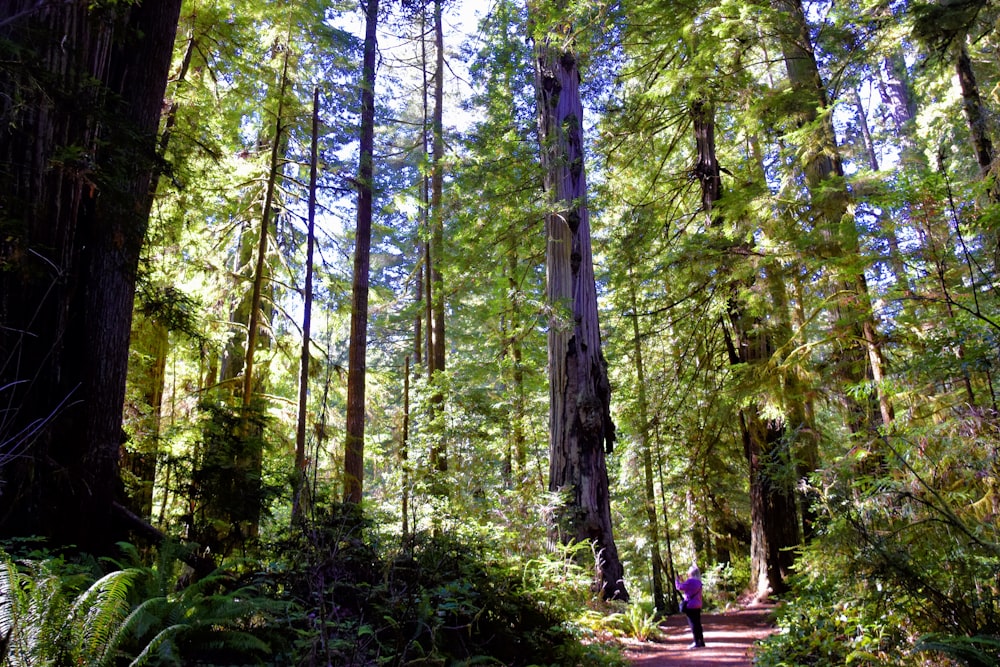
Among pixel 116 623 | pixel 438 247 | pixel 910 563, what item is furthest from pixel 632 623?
pixel 438 247

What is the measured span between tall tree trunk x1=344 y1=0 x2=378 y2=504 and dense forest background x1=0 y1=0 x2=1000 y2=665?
2.4 inches

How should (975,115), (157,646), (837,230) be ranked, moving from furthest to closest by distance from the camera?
(975,115)
(837,230)
(157,646)

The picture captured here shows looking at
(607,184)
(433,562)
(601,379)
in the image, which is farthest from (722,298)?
(433,562)

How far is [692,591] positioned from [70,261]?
8390 millimetres

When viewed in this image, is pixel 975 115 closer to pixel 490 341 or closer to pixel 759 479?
pixel 759 479

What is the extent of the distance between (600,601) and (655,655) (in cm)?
95

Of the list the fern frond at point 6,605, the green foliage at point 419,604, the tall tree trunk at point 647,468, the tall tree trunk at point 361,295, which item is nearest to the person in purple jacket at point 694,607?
the green foliage at point 419,604

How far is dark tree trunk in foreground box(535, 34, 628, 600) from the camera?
8500 mm

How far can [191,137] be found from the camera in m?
7.77

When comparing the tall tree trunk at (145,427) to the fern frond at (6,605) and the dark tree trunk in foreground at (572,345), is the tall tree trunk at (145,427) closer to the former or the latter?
the fern frond at (6,605)

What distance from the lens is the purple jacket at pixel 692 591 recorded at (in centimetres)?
799

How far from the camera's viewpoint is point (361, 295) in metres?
11.0

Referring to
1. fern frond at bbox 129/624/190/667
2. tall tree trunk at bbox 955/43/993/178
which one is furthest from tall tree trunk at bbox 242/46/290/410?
tall tree trunk at bbox 955/43/993/178

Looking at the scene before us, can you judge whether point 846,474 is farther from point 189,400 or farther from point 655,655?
point 189,400
